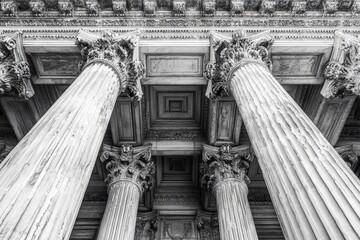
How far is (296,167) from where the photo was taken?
3.57 metres

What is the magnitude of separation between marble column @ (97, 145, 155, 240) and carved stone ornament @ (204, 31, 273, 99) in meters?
3.14

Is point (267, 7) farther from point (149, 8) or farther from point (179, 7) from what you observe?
point (149, 8)

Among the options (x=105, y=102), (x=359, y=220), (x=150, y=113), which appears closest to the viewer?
(x=359, y=220)

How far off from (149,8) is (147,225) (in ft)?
23.0

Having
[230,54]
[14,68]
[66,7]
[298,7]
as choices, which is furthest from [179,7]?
[14,68]

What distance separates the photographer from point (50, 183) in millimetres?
3348

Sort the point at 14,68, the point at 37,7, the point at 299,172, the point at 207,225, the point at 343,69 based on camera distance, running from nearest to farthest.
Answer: the point at 299,172 → the point at 14,68 → the point at 343,69 → the point at 37,7 → the point at 207,225

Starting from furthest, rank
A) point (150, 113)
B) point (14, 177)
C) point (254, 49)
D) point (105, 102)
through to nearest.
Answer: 1. point (150, 113)
2. point (254, 49)
3. point (105, 102)
4. point (14, 177)

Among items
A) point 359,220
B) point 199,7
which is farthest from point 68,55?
point 359,220

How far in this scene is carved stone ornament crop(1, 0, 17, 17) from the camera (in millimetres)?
7922

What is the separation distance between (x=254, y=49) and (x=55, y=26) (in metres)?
5.49

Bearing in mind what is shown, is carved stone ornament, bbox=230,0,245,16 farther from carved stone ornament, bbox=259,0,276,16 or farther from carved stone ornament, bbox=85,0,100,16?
carved stone ornament, bbox=85,0,100,16

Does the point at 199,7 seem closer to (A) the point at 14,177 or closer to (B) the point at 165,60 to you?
(B) the point at 165,60

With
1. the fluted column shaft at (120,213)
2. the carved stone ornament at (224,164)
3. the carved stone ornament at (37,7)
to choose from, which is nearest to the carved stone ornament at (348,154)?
the carved stone ornament at (224,164)
